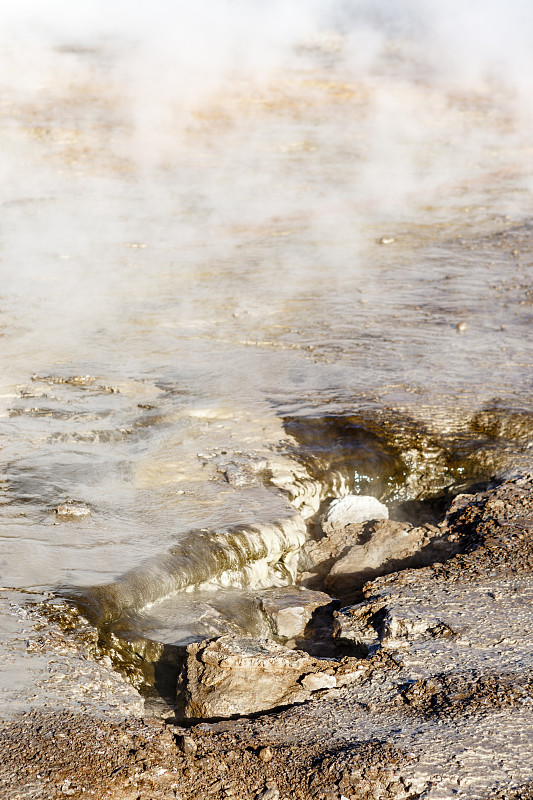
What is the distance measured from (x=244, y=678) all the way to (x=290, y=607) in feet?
1.56

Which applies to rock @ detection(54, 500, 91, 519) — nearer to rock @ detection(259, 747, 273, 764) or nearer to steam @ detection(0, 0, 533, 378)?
rock @ detection(259, 747, 273, 764)

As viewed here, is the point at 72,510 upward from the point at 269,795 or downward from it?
downward

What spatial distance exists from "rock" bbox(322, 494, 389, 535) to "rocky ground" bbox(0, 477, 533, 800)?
2.12ft

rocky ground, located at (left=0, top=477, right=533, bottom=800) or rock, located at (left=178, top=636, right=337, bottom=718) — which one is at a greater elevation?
rocky ground, located at (left=0, top=477, right=533, bottom=800)

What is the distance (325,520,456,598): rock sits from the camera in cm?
273

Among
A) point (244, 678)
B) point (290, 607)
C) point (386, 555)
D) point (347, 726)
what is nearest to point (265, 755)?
point (347, 726)

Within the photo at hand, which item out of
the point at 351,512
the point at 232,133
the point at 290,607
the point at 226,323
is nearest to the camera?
the point at 290,607

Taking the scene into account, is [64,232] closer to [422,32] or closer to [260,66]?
[260,66]

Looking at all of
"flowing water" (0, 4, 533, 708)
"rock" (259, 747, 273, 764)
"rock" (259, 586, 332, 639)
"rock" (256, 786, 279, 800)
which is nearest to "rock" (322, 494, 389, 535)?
"flowing water" (0, 4, 533, 708)

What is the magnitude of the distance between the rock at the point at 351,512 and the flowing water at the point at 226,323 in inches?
3.8

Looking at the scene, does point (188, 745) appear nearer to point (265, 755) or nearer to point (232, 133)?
point (265, 755)

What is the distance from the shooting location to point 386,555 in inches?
109

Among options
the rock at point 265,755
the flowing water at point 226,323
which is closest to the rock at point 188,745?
the rock at point 265,755

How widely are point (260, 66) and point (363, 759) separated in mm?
10443
